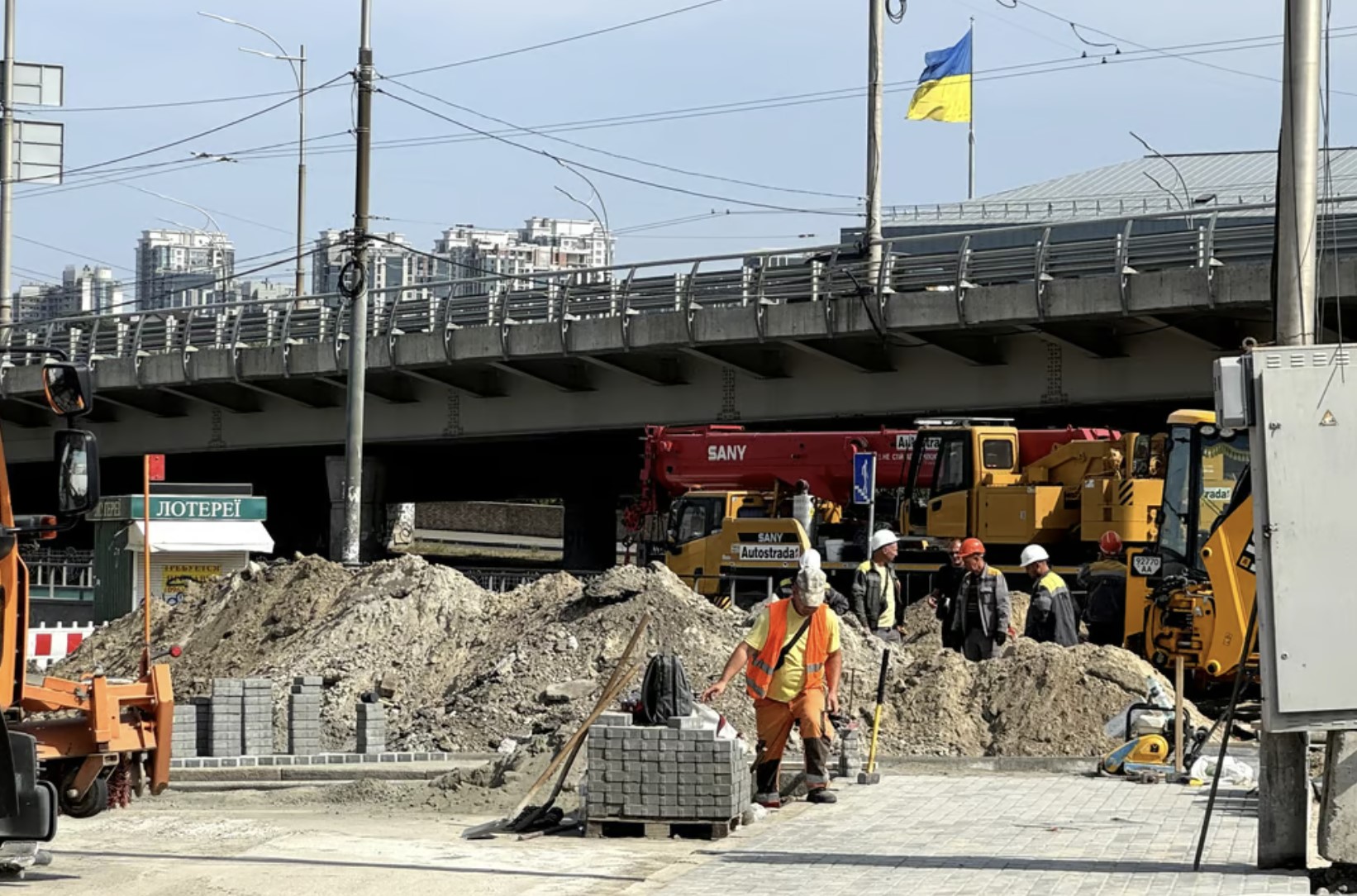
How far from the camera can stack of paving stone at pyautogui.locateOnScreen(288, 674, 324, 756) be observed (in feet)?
57.2

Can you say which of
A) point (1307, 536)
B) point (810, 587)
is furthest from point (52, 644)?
point (1307, 536)

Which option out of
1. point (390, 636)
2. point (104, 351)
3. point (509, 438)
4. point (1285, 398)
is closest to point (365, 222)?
point (390, 636)

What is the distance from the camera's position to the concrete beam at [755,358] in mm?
37188

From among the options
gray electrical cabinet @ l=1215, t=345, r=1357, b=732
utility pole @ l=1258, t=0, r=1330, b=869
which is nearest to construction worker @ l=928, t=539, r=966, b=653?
utility pole @ l=1258, t=0, r=1330, b=869

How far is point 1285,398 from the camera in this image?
945 centimetres

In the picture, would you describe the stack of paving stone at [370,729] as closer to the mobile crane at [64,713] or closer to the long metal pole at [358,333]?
the mobile crane at [64,713]

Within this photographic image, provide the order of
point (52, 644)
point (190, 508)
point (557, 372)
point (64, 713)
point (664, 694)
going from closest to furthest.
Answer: point (64, 713) → point (664, 694) → point (190, 508) → point (52, 644) → point (557, 372)

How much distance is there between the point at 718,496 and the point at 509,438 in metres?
11.3

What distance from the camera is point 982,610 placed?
1894cm

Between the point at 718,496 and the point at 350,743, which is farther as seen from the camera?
the point at 718,496

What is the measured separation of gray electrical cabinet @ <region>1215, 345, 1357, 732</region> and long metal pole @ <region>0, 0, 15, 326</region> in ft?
106

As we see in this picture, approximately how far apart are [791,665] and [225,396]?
34.5m

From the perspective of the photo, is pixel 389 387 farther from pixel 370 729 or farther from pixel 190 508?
pixel 370 729

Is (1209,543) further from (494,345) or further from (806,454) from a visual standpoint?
(494,345)
